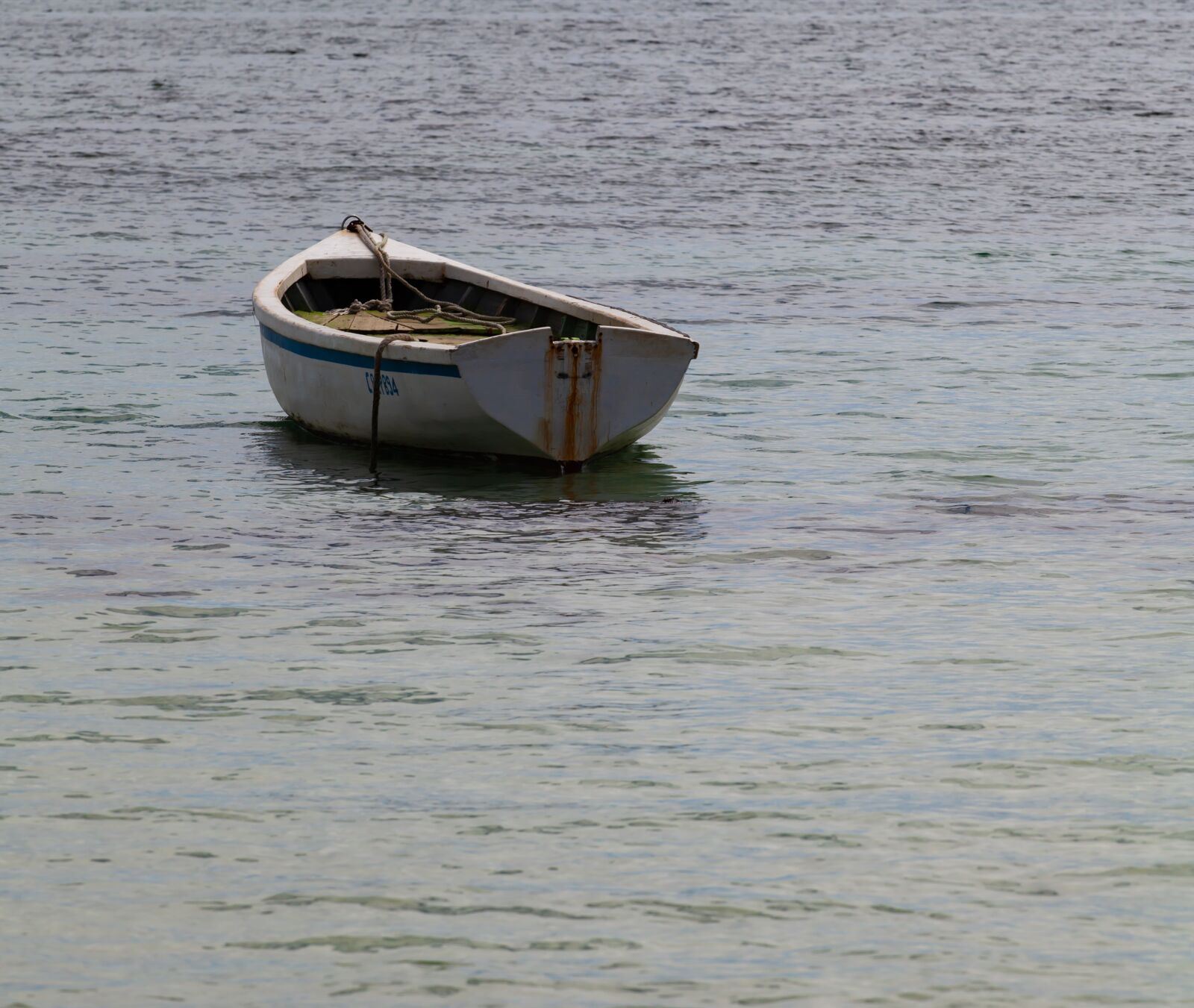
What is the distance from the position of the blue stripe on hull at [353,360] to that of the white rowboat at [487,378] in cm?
1

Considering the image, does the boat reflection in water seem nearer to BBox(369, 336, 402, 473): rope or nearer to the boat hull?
BBox(369, 336, 402, 473): rope

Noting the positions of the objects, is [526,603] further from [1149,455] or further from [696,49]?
[696,49]

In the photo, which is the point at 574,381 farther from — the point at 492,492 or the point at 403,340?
the point at 403,340

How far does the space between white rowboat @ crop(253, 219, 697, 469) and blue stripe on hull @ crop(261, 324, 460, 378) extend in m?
0.01

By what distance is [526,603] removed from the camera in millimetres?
11711

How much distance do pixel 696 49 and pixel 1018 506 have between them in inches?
2111

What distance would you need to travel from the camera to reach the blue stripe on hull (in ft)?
49.4

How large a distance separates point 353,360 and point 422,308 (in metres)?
3.55

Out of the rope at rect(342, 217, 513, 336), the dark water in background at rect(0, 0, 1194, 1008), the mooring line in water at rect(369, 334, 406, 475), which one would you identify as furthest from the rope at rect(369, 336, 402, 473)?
the rope at rect(342, 217, 513, 336)

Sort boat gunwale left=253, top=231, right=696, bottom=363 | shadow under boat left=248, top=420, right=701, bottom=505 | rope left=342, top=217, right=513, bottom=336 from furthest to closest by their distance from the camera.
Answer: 1. rope left=342, top=217, right=513, bottom=336
2. boat gunwale left=253, top=231, right=696, bottom=363
3. shadow under boat left=248, top=420, right=701, bottom=505

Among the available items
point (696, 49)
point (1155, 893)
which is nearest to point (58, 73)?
point (696, 49)

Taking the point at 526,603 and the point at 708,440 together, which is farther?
the point at 708,440

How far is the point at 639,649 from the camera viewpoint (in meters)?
10.8

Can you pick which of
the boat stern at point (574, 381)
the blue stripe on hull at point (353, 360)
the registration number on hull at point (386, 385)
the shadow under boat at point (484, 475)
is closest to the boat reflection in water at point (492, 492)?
the shadow under boat at point (484, 475)
